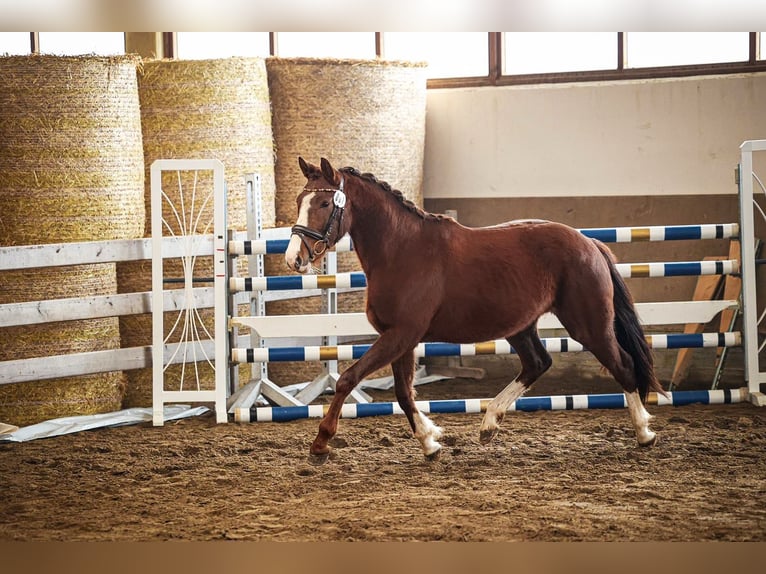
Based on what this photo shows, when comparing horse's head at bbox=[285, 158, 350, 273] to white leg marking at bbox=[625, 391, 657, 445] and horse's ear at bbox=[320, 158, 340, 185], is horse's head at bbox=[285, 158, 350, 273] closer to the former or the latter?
horse's ear at bbox=[320, 158, 340, 185]

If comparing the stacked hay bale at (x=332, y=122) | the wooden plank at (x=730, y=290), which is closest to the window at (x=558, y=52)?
the stacked hay bale at (x=332, y=122)

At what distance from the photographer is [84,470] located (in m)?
3.30

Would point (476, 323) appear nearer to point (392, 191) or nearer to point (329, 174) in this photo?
point (392, 191)

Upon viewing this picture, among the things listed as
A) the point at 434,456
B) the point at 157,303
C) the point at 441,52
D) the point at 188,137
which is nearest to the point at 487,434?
the point at 434,456

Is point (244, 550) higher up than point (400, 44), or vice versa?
point (400, 44)

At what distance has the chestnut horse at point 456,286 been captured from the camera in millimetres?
3000

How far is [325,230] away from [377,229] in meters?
0.24

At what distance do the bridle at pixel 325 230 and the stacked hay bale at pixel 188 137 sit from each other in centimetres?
169

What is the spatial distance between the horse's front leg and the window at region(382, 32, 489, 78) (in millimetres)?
2772

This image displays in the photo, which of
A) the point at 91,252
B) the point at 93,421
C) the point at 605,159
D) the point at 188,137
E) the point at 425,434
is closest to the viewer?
the point at 425,434

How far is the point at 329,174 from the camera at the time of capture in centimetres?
288

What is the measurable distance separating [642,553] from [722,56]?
4007mm

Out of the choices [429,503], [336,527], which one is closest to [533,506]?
[429,503]

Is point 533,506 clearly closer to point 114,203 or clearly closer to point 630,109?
point 114,203
